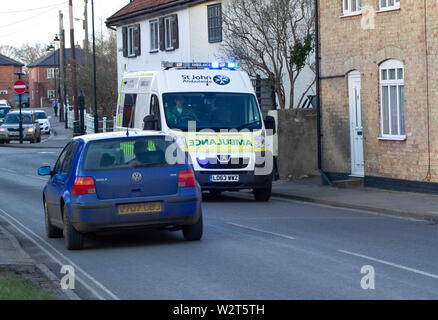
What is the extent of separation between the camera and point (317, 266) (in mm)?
10305

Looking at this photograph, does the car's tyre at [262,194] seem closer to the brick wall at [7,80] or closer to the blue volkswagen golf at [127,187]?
the blue volkswagen golf at [127,187]

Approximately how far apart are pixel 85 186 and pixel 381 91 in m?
11.5

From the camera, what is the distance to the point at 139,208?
38.7 ft

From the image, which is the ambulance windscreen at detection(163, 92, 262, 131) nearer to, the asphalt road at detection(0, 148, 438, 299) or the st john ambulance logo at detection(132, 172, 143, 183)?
the asphalt road at detection(0, 148, 438, 299)

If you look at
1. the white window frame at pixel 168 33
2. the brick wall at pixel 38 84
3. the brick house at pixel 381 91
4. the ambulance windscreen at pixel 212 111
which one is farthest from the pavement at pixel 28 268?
the brick wall at pixel 38 84

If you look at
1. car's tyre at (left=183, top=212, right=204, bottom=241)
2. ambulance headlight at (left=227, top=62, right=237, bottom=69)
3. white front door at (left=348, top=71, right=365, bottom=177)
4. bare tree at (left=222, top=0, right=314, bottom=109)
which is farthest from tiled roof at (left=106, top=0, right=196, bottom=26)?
car's tyre at (left=183, top=212, right=204, bottom=241)

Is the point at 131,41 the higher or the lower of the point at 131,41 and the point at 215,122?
the higher

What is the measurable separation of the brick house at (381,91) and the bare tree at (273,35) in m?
3.81

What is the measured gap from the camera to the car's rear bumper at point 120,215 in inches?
461

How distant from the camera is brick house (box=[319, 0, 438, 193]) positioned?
19.7m

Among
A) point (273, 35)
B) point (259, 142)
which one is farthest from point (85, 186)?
point (273, 35)

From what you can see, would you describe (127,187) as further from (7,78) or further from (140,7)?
(7,78)
